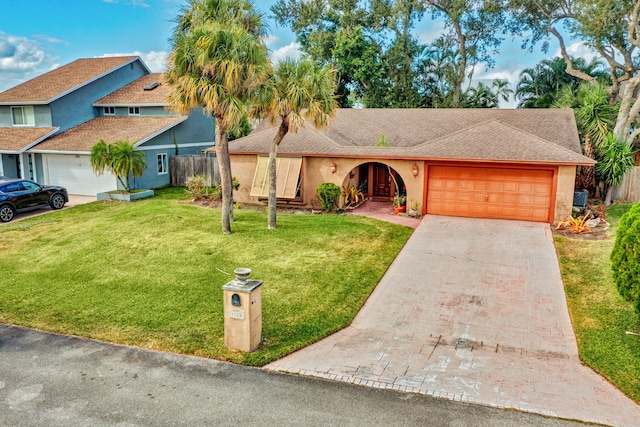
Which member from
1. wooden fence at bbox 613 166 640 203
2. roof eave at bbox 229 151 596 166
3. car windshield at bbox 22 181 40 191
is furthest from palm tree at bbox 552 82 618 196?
car windshield at bbox 22 181 40 191

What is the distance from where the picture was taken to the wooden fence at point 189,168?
1006 inches

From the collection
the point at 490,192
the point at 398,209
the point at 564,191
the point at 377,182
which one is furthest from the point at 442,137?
the point at 564,191

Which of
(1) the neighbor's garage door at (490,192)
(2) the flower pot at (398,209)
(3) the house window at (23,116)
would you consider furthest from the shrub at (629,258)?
(3) the house window at (23,116)

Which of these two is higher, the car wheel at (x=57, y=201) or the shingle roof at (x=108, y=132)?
the shingle roof at (x=108, y=132)

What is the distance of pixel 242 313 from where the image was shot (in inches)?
341

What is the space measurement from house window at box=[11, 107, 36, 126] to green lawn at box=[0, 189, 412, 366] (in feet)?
34.5

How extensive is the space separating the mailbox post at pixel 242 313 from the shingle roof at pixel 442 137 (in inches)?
451

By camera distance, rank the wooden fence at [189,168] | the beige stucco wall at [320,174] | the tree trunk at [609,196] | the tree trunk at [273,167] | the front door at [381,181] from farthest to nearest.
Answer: the wooden fence at [189,168], the front door at [381,181], the tree trunk at [609,196], the beige stucco wall at [320,174], the tree trunk at [273,167]

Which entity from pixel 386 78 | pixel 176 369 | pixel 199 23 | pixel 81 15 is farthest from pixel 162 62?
pixel 386 78

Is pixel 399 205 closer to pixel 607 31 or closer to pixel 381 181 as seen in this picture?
pixel 381 181

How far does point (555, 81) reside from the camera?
30.6 meters

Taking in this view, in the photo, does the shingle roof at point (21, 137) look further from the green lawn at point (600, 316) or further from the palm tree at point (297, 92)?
the green lawn at point (600, 316)

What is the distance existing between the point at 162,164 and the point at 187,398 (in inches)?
Result: 821

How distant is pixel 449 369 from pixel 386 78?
1240 inches
